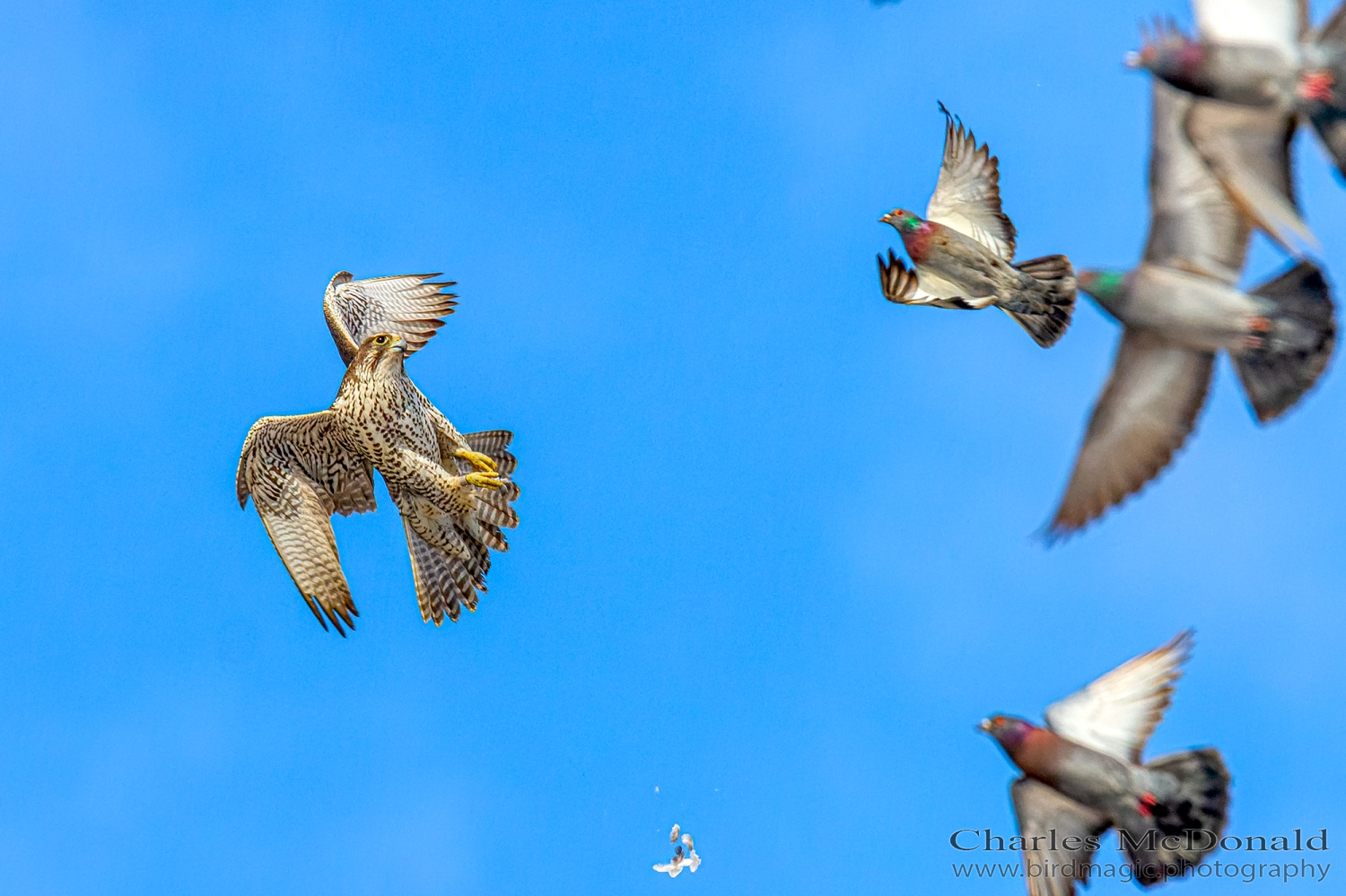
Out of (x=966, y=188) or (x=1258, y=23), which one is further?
Answer: (x=966, y=188)

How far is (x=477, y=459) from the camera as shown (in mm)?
13953

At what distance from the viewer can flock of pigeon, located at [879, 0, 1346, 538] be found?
30.1 ft

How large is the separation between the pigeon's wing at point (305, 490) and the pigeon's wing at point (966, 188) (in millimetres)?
5607

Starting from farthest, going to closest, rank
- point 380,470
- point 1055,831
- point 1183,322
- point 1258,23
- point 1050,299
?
point 380,470 → point 1050,299 → point 1055,831 → point 1183,322 → point 1258,23

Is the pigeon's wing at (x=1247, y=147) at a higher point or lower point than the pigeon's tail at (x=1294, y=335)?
higher

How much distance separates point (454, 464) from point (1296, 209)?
7.99 meters

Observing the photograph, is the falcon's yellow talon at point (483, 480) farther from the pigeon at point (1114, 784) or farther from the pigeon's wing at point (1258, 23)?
the pigeon's wing at point (1258, 23)

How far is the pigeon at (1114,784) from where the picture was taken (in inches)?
407

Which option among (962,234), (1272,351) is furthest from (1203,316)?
(962,234)

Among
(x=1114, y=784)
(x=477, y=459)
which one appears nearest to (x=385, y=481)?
(x=477, y=459)

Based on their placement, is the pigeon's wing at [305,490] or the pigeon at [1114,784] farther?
the pigeon's wing at [305,490]

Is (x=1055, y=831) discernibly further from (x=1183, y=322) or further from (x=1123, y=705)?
(x=1183, y=322)

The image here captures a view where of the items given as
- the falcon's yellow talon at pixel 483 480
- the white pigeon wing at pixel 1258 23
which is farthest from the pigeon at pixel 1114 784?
the falcon's yellow talon at pixel 483 480

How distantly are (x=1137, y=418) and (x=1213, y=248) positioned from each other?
1.24 meters
